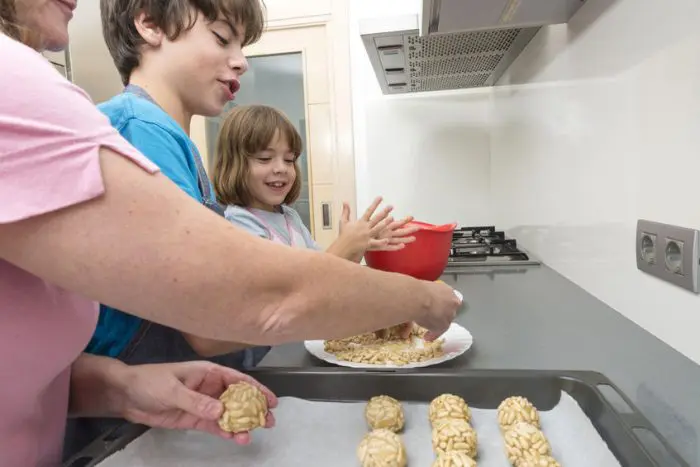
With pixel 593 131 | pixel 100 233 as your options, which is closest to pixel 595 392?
pixel 100 233

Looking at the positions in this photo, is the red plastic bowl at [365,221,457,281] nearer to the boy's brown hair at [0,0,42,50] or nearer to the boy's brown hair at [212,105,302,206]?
the boy's brown hair at [212,105,302,206]

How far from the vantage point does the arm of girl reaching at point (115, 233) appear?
0.30 meters

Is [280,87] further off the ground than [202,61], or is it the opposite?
[280,87]

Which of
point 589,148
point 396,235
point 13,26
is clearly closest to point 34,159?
point 13,26

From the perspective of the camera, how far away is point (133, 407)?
22.4 inches

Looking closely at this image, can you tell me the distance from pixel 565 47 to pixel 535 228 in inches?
21.3

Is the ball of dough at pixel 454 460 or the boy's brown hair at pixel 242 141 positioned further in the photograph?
the boy's brown hair at pixel 242 141

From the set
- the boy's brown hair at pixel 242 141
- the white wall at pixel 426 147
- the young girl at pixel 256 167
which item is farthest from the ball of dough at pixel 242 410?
the white wall at pixel 426 147

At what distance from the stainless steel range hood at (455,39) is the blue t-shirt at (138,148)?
0.64 metres

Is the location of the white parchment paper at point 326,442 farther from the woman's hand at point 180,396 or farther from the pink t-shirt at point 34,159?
the pink t-shirt at point 34,159

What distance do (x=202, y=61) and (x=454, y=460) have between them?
27.4 inches

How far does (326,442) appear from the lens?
581 mm

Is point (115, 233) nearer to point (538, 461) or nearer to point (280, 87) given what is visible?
point (538, 461)

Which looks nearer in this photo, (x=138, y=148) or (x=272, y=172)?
(x=138, y=148)
